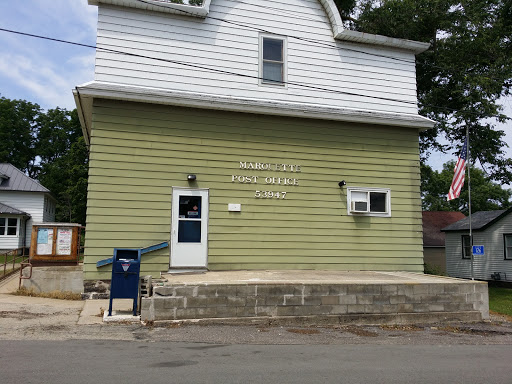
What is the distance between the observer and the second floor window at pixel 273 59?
12.2 m

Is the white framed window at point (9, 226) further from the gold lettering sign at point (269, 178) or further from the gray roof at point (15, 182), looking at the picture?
the gold lettering sign at point (269, 178)

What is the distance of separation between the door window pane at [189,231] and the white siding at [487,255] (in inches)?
819

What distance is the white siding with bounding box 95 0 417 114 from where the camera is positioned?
1112 cm

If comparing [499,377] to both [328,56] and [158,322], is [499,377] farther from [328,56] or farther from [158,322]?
[328,56]

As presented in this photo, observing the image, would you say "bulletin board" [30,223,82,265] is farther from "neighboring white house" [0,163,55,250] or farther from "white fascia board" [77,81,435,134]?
"neighboring white house" [0,163,55,250]

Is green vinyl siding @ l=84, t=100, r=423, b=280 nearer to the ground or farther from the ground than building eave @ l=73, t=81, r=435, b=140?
nearer to the ground

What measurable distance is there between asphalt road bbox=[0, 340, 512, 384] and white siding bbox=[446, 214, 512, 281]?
822 inches

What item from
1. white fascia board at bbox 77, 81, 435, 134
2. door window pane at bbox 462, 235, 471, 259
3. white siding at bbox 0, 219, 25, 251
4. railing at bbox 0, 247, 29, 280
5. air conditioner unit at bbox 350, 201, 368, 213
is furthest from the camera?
white siding at bbox 0, 219, 25, 251

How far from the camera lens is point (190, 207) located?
439 inches

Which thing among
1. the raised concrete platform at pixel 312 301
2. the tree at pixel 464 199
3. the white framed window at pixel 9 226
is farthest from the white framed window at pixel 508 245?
the tree at pixel 464 199

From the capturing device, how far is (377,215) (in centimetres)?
1248

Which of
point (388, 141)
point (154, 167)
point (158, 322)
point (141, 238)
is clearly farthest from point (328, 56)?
point (158, 322)

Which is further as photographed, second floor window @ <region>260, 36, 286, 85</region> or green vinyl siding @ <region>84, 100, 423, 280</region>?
second floor window @ <region>260, 36, 286, 85</region>

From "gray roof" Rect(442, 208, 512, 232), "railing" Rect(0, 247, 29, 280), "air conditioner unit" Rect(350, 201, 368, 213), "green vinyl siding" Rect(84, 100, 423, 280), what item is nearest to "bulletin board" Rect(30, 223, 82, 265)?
"railing" Rect(0, 247, 29, 280)
